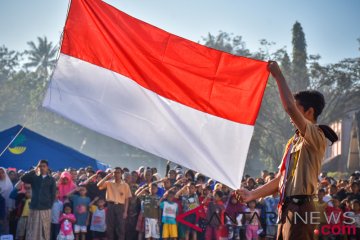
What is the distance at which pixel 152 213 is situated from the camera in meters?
14.5

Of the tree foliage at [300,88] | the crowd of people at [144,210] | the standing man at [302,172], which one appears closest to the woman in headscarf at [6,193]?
the crowd of people at [144,210]

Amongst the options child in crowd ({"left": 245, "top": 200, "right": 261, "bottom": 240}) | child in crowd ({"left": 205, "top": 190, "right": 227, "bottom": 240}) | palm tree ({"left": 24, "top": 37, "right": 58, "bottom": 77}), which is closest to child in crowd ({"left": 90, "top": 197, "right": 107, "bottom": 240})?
child in crowd ({"left": 205, "top": 190, "right": 227, "bottom": 240})

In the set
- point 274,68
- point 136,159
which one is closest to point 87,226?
point 274,68

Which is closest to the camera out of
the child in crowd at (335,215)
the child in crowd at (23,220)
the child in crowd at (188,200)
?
the child in crowd at (335,215)

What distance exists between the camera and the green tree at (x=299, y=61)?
46.3 m

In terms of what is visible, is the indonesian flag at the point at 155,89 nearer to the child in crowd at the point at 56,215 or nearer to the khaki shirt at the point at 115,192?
the khaki shirt at the point at 115,192

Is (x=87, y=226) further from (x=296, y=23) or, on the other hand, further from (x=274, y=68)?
(x=296, y=23)

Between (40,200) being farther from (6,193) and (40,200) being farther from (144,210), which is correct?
(144,210)

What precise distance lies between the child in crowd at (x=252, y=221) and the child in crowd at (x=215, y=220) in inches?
23.6

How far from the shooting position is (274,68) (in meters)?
4.29

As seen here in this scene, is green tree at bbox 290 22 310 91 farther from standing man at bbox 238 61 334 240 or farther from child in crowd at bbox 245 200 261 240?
standing man at bbox 238 61 334 240

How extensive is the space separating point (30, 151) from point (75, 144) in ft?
222

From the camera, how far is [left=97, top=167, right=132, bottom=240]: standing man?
1445cm

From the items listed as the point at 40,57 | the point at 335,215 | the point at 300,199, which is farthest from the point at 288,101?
the point at 40,57
